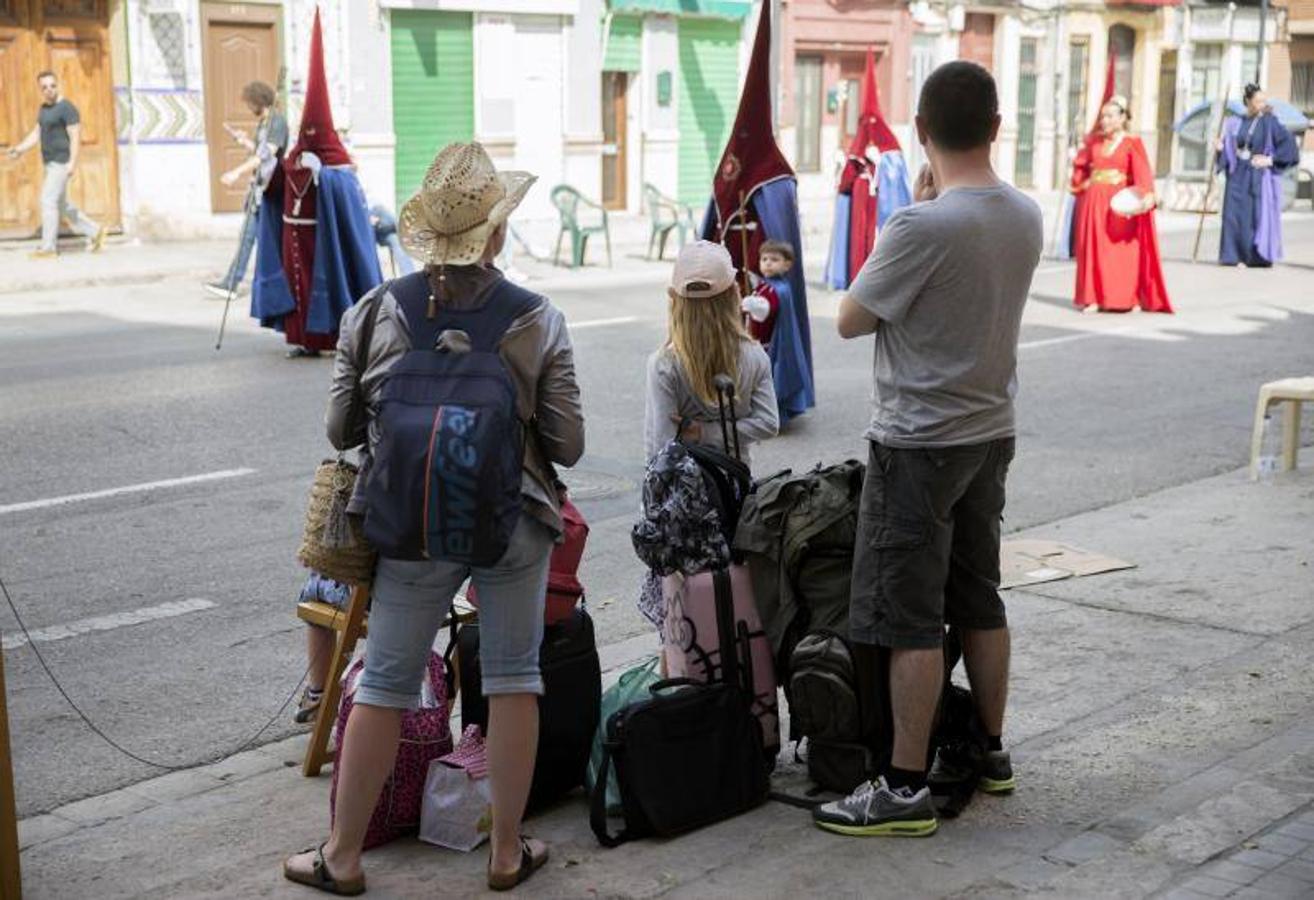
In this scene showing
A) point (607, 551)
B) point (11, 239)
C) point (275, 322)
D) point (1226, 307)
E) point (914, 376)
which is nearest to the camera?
point (914, 376)

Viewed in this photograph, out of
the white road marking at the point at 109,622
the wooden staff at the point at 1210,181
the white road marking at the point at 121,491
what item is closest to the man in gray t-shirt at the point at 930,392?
the white road marking at the point at 109,622

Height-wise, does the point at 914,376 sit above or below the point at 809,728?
above

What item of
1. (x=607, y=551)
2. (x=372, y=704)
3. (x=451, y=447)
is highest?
(x=451, y=447)

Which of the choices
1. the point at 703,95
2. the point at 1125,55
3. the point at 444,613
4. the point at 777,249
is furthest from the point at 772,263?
the point at 1125,55

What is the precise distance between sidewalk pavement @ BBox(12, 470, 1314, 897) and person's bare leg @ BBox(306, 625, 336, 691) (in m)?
0.21

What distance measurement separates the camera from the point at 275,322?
43.8 ft

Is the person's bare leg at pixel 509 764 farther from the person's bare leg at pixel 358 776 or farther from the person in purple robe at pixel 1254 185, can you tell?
the person in purple robe at pixel 1254 185

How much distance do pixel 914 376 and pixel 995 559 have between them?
0.55 meters

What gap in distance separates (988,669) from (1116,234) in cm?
1262

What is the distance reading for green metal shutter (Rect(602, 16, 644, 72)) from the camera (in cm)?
2772

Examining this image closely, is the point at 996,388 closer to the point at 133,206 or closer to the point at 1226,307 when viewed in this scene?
the point at 1226,307

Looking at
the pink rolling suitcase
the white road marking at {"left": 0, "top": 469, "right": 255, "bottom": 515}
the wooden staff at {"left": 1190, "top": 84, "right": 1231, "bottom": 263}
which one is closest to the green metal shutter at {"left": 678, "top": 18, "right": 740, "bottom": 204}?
the wooden staff at {"left": 1190, "top": 84, "right": 1231, "bottom": 263}

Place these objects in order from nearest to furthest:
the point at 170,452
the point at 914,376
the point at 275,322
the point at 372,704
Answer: the point at 372,704
the point at 914,376
the point at 170,452
the point at 275,322

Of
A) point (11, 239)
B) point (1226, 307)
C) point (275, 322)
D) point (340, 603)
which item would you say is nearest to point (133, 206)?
point (11, 239)
